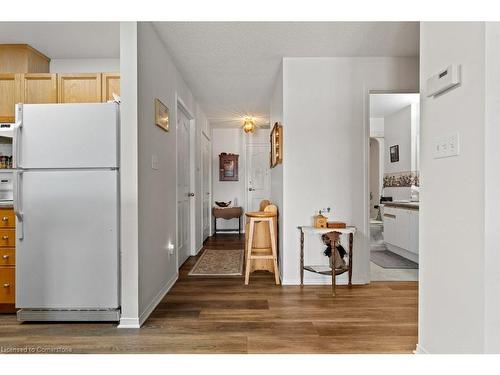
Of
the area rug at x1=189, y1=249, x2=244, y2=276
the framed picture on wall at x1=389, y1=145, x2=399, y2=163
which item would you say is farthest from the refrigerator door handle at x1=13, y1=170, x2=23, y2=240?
the framed picture on wall at x1=389, y1=145, x2=399, y2=163

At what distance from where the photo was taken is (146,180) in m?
2.47

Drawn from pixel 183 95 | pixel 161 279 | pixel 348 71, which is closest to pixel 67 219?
pixel 161 279

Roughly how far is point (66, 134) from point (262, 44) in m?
1.90

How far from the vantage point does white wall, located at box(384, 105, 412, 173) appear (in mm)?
5129

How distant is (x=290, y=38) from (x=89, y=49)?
211 centimetres

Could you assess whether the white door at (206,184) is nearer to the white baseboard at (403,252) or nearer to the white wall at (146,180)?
the white wall at (146,180)

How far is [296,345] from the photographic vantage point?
6.43 ft

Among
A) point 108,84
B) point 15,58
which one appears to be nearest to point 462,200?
point 108,84

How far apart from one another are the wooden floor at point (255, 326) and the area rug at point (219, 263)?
0.64 metres

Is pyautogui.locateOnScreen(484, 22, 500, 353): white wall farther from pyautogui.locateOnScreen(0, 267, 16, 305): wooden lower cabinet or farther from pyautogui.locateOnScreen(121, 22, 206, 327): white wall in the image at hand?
pyautogui.locateOnScreen(0, 267, 16, 305): wooden lower cabinet

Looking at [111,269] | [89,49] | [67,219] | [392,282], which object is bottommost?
[392,282]

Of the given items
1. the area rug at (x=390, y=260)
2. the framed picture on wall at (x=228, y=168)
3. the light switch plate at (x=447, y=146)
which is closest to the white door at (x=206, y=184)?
the framed picture on wall at (x=228, y=168)

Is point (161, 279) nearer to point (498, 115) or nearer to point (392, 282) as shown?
point (392, 282)

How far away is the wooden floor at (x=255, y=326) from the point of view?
1.95 metres
